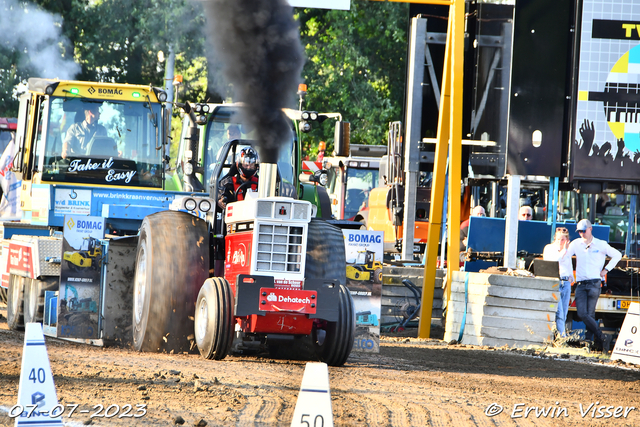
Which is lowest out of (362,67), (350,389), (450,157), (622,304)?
(350,389)

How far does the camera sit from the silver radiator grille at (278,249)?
8.82 meters

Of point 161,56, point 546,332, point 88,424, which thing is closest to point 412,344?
point 546,332

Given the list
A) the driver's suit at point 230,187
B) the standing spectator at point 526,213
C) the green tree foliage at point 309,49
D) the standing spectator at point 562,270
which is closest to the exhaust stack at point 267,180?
the driver's suit at point 230,187

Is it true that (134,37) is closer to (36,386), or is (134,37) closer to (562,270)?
(562,270)

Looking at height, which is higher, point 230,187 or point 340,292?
point 230,187

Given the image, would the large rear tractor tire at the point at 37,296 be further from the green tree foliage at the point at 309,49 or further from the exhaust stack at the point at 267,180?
the green tree foliage at the point at 309,49

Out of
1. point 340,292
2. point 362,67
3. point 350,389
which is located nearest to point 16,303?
point 340,292

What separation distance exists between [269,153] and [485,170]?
231 inches

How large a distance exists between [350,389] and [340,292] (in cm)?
156

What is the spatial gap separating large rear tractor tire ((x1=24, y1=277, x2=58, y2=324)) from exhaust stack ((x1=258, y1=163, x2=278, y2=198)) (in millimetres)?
4241

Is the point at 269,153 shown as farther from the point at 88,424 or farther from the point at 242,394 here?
the point at 88,424

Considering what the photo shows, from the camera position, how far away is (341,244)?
952 cm

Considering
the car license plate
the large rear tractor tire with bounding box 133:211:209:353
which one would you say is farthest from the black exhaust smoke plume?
the car license plate

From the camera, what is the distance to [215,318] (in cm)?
857
